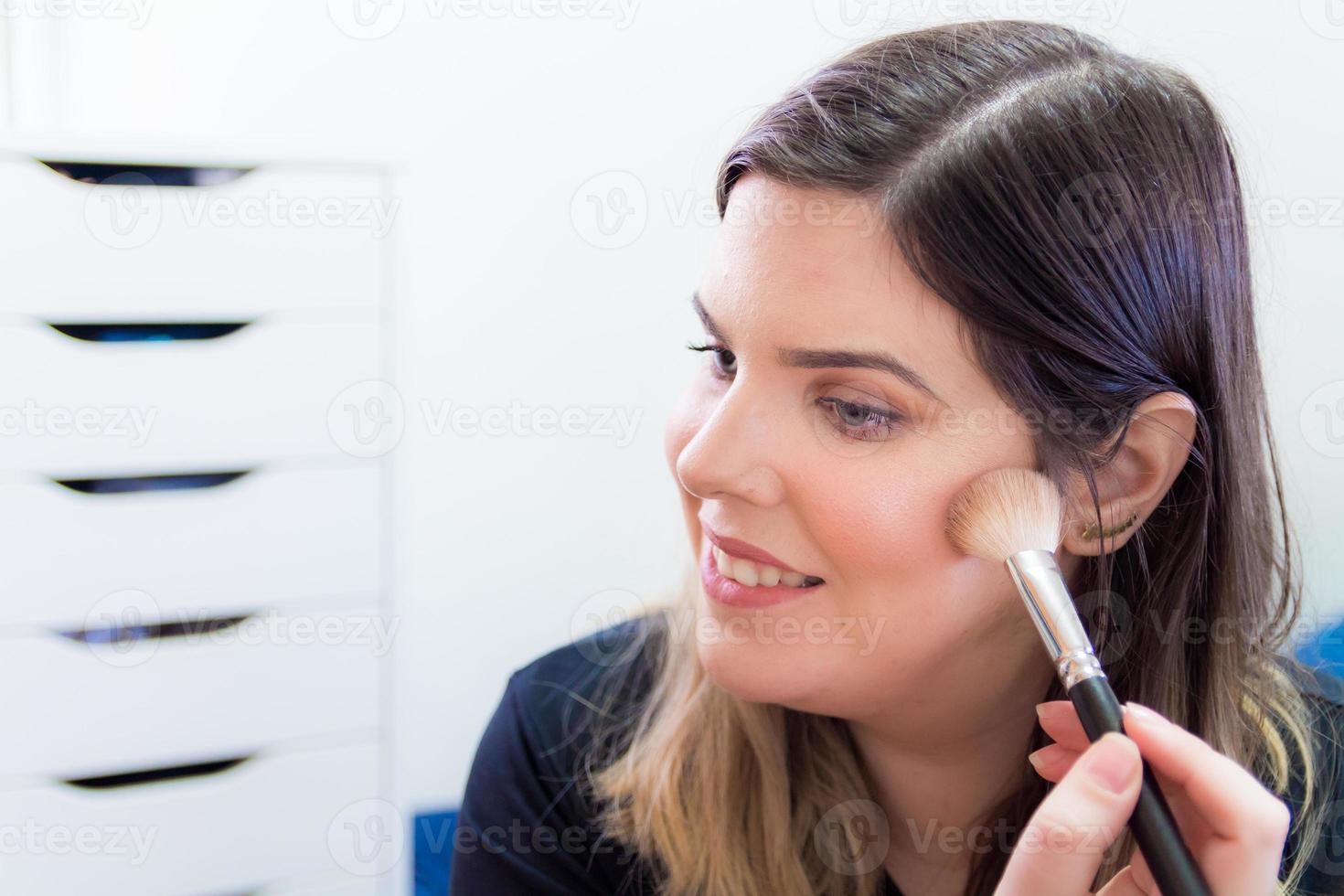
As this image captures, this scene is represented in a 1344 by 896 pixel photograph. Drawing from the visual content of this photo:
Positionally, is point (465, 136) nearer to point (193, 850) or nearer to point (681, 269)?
point (681, 269)

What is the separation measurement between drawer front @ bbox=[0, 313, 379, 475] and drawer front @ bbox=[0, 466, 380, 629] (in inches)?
1.2

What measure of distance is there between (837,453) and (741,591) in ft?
0.36

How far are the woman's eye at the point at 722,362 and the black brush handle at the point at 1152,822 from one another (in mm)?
297

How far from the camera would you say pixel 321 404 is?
1.11m

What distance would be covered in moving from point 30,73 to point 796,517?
44.7 inches

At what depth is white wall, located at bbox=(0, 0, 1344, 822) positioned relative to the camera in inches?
55.5

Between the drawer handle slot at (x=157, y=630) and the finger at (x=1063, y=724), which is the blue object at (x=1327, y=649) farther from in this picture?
the drawer handle slot at (x=157, y=630)

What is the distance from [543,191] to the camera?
157 cm

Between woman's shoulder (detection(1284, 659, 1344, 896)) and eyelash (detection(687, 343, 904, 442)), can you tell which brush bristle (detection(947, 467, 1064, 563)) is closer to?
eyelash (detection(687, 343, 904, 442))

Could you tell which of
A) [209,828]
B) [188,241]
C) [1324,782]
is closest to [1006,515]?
[1324,782]

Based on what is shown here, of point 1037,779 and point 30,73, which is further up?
point 30,73

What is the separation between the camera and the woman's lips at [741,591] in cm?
71

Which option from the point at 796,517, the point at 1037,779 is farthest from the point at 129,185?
the point at 1037,779

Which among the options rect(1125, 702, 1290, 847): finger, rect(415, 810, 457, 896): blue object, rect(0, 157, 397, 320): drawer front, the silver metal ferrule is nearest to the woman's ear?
the silver metal ferrule
